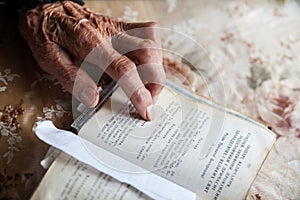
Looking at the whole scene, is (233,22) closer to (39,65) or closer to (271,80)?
Result: (271,80)

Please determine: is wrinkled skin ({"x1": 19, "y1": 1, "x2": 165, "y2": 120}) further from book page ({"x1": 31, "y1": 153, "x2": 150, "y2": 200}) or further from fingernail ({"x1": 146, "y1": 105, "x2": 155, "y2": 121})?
book page ({"x1": 31, "y1": 153, "x2": 150, "y2": 200})

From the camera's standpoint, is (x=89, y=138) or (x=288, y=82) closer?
(x=89, y=138)

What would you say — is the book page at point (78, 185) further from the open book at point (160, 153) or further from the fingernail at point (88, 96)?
the fingernail at point (88, 96)

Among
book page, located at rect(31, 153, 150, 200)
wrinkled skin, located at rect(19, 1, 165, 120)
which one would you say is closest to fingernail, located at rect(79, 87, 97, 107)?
wrinkled skin, located at rect(19, 1, 165, 120)

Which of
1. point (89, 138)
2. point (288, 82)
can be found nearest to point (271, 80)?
point (288, 82)

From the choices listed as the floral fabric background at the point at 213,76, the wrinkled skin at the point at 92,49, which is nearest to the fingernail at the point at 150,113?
the wrinkled skin at the point at 92,49

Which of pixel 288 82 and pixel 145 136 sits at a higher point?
pixel 288 82

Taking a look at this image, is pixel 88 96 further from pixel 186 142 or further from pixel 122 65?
pixel 186 142

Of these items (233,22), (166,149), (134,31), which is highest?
(233,22)
